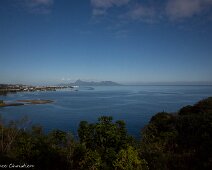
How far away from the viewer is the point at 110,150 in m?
11.1

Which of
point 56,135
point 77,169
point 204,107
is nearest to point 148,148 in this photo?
point 77,169

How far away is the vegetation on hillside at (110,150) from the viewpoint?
11.1 m

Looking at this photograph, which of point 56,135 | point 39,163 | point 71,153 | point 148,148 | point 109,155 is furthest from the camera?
point 56,135

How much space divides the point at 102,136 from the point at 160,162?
235 inches

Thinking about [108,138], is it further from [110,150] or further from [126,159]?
[126,159]

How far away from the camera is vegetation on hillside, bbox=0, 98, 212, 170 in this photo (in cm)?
1108

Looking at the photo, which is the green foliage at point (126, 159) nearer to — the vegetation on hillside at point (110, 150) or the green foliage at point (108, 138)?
the vegetation on hillside at point (110, 150)

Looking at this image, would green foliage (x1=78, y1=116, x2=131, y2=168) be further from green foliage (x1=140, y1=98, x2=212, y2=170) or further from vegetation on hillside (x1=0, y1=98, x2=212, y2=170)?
green foliage (x1=140, y1=98, x2=212, y2=170)

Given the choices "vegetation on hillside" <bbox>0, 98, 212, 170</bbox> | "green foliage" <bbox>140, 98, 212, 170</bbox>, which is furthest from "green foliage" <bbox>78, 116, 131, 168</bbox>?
"green foliage" <bbox>140, 98, 212, 170</bbox>

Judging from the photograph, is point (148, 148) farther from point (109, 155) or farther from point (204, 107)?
point (204, 107)

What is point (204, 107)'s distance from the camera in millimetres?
40188

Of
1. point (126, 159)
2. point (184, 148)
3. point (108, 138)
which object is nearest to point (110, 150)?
point (108, 138)

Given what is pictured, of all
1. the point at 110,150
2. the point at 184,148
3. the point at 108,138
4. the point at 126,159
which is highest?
the point at 108,138

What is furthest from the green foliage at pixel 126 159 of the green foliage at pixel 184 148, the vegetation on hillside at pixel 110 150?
the green foliage at pixel 184 148
